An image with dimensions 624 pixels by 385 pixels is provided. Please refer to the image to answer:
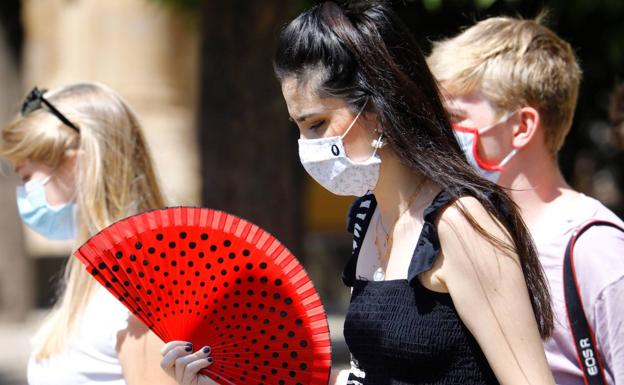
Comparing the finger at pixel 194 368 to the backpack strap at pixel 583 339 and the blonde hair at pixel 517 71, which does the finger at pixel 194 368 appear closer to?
→ the backpack strap at pixel 583 339

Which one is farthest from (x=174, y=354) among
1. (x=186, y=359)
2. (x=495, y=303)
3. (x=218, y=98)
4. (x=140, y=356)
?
(x=218, y=98)

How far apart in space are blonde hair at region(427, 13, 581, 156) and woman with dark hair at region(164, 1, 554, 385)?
665 mm

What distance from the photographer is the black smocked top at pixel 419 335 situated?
2072 mm

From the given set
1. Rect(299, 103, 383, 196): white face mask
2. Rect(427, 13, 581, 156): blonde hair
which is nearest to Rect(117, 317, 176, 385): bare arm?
Rect(299, 103, 383, 196): white face mask

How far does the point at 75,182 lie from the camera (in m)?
3.01

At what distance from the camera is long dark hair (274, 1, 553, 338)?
7.00 ft

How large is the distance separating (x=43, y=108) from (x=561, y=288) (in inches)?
63.1

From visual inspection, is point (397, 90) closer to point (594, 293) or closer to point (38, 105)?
point (594, 293)

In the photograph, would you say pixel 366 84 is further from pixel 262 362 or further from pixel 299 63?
pixel 262 362

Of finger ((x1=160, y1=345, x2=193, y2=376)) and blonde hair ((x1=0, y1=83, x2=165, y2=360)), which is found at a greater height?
blonde hair ((x1=0, y1=83, x2=165, y2=360))

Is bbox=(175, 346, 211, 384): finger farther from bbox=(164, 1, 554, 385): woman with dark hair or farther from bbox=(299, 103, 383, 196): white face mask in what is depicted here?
bbox=(299, 103, 383, 196): white face mask

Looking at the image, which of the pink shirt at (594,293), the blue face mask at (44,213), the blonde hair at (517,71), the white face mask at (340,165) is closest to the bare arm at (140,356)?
the blue face mask at (44,213)

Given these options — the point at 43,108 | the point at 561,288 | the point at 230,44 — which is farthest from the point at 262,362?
the point at 230,44

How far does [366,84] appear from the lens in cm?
219
